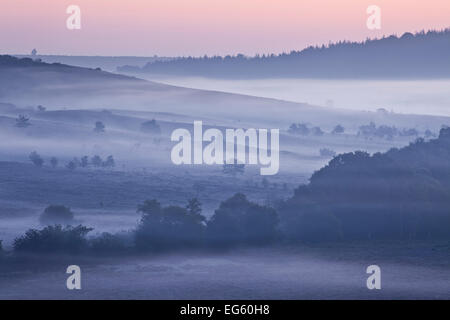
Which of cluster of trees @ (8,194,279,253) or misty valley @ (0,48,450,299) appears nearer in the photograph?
misty valley @ (0,48,450,299)

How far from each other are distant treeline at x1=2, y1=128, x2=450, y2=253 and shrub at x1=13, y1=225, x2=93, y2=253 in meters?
0.06

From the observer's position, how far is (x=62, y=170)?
11681cm

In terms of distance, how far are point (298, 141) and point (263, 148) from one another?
10111 millimetres

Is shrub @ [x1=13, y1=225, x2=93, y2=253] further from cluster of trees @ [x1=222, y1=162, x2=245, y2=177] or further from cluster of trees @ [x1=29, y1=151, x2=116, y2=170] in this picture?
cluster of trees @ [x1=29, y1=151, x2=116, y2=170]

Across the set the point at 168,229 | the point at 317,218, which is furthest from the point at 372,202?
the point at 168,229

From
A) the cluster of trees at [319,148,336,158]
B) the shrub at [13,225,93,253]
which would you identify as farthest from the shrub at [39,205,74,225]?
the cluster of trees at [319,148,336,158]

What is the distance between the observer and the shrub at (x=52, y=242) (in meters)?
53.8

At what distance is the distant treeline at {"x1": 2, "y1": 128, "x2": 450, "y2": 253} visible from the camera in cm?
5566

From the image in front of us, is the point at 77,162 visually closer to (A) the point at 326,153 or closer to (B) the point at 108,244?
(A) the point at 326,153

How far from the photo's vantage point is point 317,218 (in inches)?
2355

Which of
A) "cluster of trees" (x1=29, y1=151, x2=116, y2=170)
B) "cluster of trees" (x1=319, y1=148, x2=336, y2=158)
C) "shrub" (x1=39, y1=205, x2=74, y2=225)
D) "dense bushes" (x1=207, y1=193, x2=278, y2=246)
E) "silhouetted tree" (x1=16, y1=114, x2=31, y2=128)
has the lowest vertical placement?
"dense bushes" (x1=207, y1=193, x2=278, y2=246)

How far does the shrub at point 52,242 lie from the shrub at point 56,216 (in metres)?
13.6

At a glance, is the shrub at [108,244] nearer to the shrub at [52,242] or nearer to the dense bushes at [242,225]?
the shrub at [52,242]
